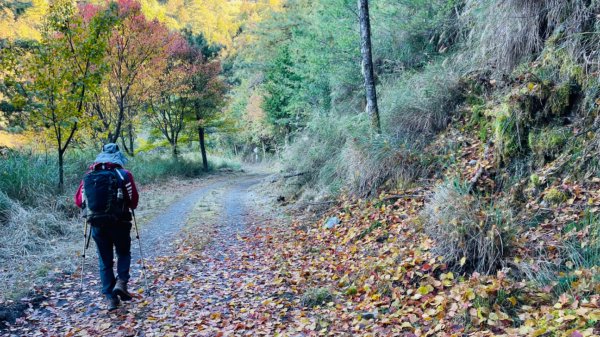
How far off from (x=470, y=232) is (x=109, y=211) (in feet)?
15.1

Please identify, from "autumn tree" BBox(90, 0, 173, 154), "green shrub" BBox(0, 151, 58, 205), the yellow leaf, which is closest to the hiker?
the yellow leaf

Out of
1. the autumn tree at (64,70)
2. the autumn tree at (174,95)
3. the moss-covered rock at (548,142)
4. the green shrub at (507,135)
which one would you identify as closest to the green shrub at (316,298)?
the green shrub at (507,135)

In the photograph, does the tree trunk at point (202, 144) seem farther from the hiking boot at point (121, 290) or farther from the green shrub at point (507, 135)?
the green shrub at point (507, 135)

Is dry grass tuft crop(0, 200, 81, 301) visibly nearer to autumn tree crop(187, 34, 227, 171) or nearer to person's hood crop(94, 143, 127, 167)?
person's hood crop(94, 143, 127, 167)

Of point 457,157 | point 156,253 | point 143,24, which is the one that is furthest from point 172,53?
point 457,157

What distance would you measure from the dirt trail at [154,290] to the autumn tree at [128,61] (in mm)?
10599

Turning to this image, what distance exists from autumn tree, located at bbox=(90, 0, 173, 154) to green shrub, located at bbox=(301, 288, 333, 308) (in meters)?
14.9

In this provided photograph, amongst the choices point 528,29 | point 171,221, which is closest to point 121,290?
point 171,221

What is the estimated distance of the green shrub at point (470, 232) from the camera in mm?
4715

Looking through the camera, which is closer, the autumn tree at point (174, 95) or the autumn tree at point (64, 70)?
the autumn tree at point (64, 70)

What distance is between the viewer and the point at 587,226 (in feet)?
14.7

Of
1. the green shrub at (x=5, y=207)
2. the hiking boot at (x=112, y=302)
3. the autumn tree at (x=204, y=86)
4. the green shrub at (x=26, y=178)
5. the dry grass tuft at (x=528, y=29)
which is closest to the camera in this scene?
the hiking boot at (x=112, y=302)

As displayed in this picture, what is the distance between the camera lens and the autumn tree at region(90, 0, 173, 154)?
18.0 meters

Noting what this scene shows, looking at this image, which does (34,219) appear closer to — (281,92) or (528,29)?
(528,29)
